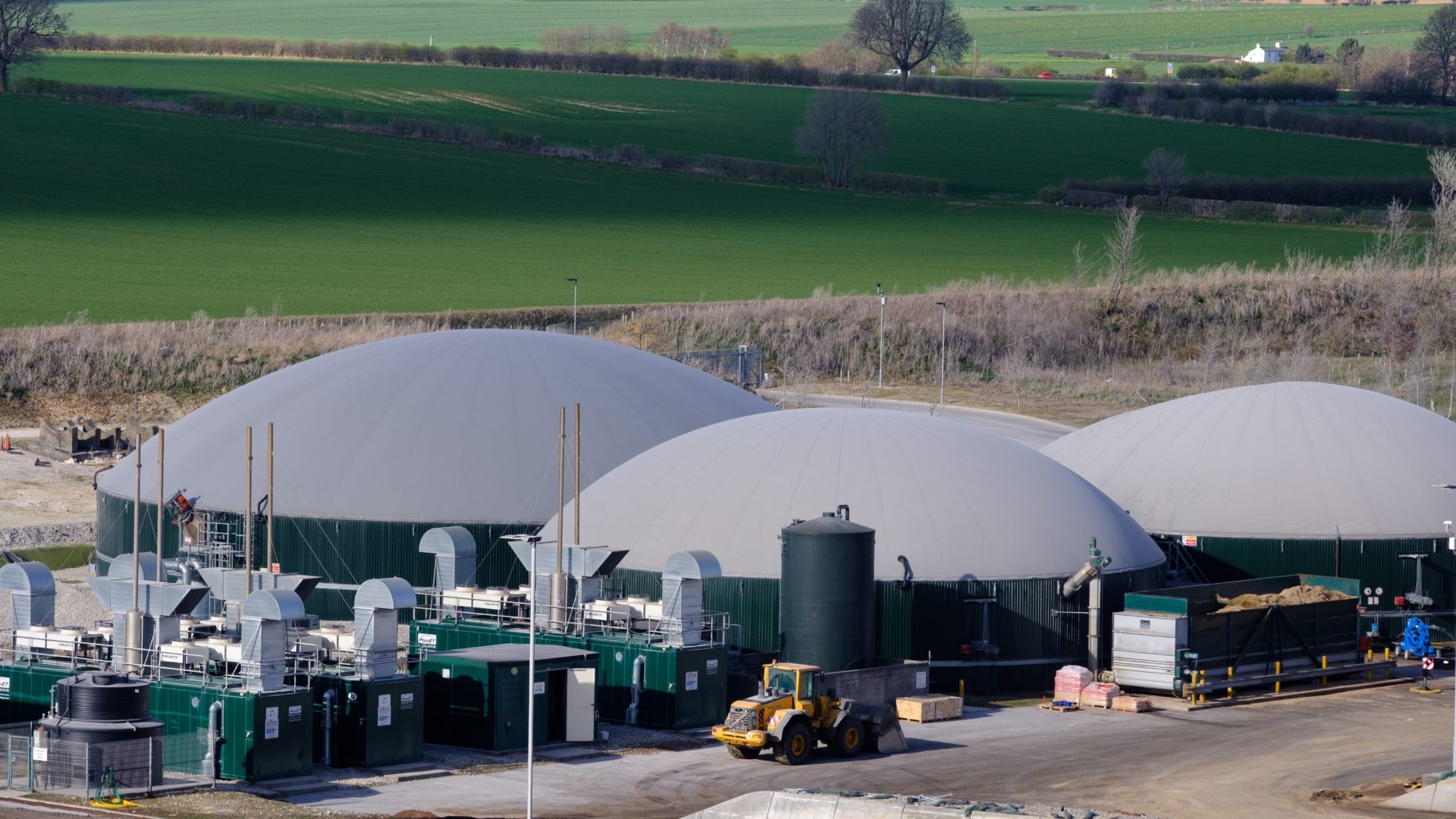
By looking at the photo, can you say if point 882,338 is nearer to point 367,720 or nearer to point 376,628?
point 376,628

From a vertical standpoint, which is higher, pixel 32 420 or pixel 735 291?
pixel 735 291

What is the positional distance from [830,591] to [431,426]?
16641 millimetres

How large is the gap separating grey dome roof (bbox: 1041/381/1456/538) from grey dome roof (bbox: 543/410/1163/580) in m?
5.00

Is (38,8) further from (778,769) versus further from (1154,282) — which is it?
(778,769)

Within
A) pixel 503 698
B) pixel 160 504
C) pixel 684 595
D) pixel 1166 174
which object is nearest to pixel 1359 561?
pixel 684 595

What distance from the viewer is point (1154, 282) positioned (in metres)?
124

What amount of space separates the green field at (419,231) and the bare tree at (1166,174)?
745cm

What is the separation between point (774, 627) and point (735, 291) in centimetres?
7080

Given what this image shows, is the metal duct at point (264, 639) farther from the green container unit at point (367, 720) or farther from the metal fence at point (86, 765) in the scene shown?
the metal fence at point (86, 765)

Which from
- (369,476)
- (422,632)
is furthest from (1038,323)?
(422,632)

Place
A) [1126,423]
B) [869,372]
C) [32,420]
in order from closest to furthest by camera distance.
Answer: [1126,423] → [32,420] → [869,372]

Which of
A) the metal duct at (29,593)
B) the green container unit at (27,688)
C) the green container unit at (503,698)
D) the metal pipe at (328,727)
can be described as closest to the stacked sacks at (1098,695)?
the green container unit at (503,698)

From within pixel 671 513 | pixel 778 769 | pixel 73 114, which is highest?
pixel 73 114

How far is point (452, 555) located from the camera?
52062mm
